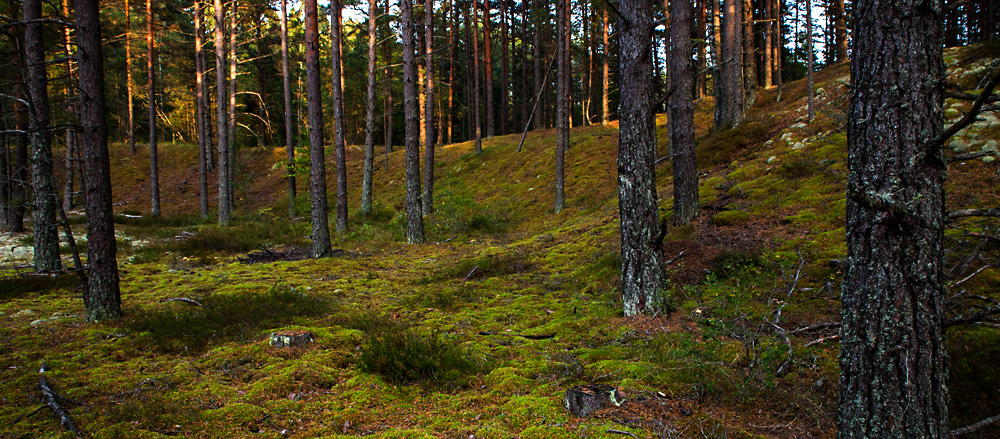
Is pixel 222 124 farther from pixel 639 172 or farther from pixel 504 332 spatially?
pixel 639 172

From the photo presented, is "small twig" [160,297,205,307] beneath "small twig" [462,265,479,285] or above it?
above

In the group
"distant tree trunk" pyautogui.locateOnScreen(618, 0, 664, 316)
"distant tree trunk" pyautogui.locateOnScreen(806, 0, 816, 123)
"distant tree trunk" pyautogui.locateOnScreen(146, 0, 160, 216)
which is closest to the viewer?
"distant tree trunk" pyautogui.locateOnScreen(618, 0, 664, 316)

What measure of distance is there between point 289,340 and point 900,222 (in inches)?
212

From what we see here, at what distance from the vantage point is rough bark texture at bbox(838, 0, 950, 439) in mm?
2490

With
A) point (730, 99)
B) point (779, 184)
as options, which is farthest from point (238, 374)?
point (730, 99)

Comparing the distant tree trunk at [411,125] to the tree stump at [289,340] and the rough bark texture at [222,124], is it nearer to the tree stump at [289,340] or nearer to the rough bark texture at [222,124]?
the tree stump at [289,340]

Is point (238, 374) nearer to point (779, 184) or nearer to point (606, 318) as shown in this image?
point (606, 318)

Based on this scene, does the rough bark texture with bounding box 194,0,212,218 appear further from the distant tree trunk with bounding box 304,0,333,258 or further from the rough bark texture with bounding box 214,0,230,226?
the distant tree trunk with bounding box 304,0,333,258

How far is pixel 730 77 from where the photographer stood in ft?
53.4

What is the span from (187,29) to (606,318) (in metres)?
31.6

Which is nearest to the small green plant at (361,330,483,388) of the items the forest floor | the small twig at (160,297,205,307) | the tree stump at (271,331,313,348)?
the forest floor

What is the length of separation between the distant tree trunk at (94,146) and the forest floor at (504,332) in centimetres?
87

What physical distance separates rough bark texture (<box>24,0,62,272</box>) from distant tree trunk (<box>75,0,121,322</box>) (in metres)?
1.00

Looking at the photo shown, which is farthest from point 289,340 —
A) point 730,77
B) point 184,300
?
point 730,77
